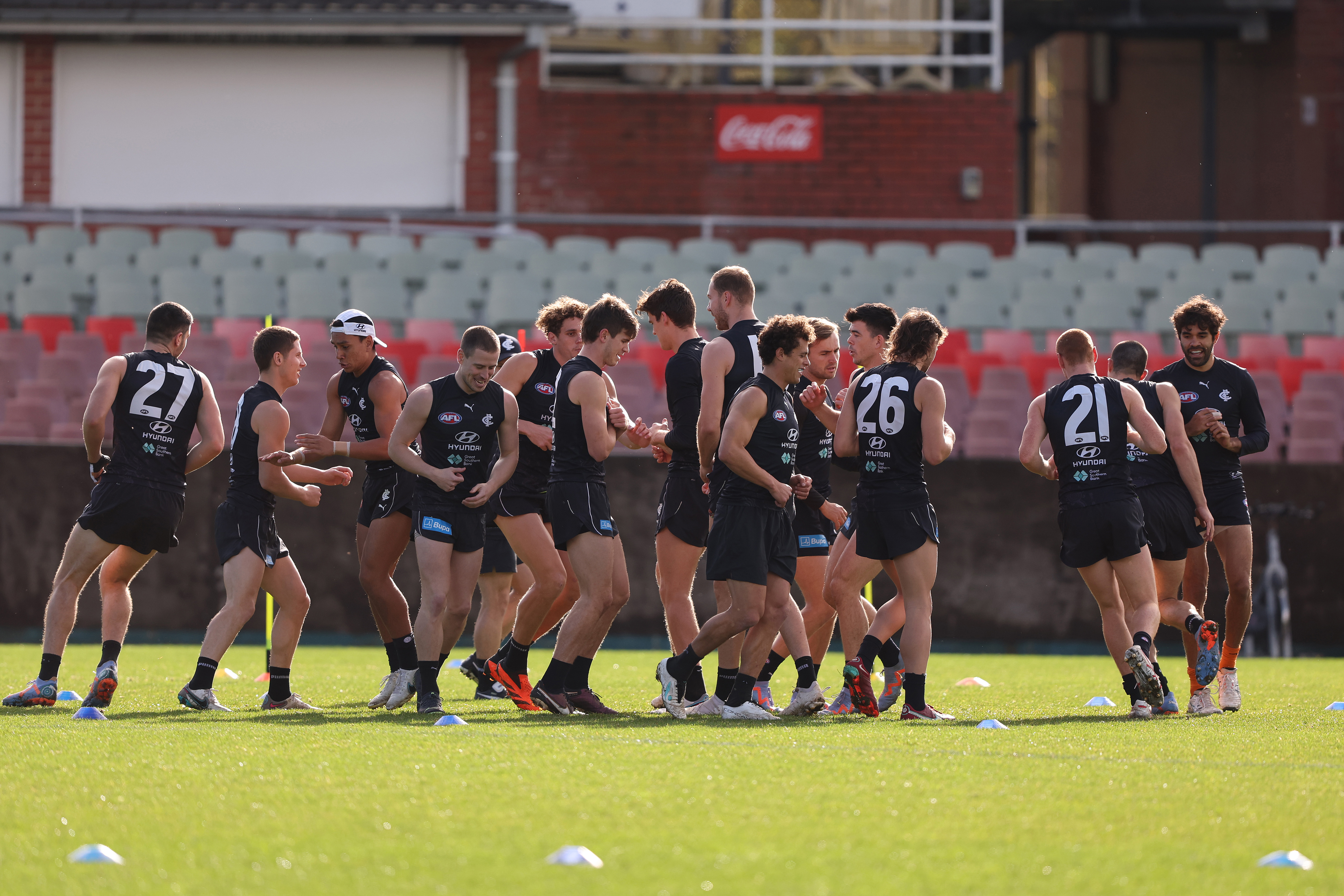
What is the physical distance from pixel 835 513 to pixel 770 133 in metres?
15.2

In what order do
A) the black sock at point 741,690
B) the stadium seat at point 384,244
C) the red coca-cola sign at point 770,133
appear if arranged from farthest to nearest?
the red coca-cola sign at point 770,133, the stadium seat at point 384,244, the black sock at point 741,690

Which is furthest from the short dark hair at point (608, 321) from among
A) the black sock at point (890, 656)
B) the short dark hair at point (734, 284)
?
the black sock at point (890, 656)

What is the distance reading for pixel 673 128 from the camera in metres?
22.5

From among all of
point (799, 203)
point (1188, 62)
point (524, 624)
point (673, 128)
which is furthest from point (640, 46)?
point (524, 624)

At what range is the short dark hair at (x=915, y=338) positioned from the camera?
25.3 ft

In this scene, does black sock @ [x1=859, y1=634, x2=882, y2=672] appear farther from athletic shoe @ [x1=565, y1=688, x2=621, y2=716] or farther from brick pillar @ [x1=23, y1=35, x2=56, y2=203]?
brick pillar @ [x1=23, y1=35, x2=56, y2=203]

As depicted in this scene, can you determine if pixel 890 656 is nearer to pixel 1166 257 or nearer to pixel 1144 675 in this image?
pixel 1144 675

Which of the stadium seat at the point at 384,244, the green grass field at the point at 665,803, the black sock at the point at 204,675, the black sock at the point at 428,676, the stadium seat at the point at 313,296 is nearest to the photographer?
the green grass field at the point at 665,803

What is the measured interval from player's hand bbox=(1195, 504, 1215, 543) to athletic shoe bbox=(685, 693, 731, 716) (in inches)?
99.1

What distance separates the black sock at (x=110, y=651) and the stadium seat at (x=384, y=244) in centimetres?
1115

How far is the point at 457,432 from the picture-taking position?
7855mm

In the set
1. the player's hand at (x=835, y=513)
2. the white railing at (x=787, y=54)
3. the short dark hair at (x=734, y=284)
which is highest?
the white railing at (x=787, y=54)

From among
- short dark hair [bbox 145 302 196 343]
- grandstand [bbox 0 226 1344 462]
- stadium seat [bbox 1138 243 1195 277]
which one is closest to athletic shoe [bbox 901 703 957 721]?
short dark hair [bbox 145 302 196 343]

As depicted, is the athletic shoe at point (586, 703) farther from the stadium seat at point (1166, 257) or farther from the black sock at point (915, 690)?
the stadium seat at point (1166, 257)
